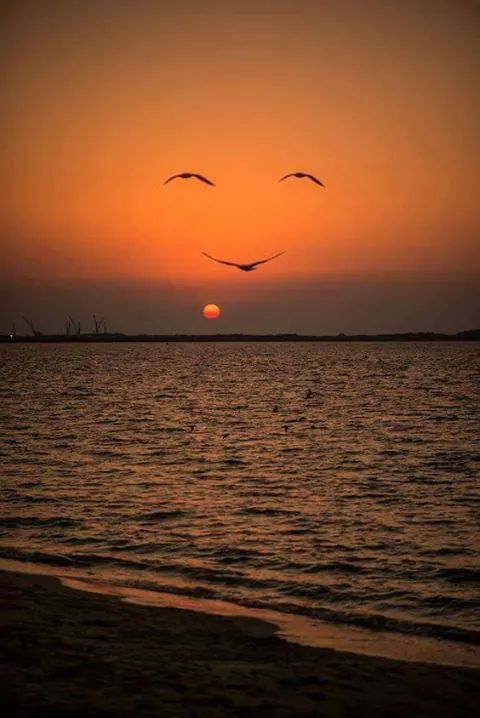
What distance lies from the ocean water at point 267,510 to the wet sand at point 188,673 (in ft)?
8.38

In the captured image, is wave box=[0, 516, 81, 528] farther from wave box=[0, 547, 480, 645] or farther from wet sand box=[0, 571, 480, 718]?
wet sand box=[0, 571, 480, 718]

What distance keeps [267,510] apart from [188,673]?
13472 mm

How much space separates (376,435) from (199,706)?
117 ft

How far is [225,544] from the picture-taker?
1852 centimetres

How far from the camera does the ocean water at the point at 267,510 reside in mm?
14938

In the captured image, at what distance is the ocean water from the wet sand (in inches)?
101

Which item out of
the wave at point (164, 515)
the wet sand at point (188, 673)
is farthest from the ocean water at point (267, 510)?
the wet sand at point (188, 673)

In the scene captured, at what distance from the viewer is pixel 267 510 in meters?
22.8

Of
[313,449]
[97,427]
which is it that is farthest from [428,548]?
[97,427]

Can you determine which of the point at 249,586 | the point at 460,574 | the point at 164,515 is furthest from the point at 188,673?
the point at 164,515

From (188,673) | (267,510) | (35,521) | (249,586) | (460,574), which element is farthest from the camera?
(267,510)

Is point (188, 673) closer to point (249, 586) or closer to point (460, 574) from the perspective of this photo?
point (249, 586)

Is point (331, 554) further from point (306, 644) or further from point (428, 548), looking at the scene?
point (306, 644)

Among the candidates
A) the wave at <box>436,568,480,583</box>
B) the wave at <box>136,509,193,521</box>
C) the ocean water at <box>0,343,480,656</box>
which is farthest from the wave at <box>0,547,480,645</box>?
the wave at <box>136,509,193,521</box>
